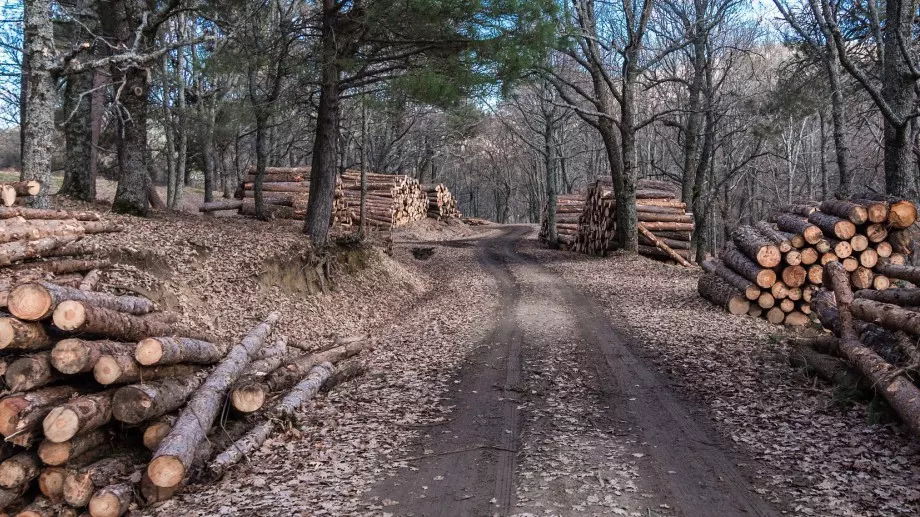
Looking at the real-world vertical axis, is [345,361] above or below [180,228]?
below

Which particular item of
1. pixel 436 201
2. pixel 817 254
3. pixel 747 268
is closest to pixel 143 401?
pixel 747 268

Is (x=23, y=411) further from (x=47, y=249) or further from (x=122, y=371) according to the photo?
(x=47, y=249)

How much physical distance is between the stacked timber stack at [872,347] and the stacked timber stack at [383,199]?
68.4ft

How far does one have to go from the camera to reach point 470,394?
712 cm

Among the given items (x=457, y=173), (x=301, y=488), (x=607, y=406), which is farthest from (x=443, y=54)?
(x=457, y=173)

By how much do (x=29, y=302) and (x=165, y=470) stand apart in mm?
1626

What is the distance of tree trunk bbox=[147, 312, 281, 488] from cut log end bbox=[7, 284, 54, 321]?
1.33 m

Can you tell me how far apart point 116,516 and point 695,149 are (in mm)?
20941

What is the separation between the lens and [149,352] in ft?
16.3

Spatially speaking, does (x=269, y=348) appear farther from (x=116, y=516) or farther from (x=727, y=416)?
(x=727, y=416)

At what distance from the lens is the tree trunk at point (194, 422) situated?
4.43m

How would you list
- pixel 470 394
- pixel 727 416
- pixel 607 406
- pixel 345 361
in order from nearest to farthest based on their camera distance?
pixel 727 416
pixel 607 406
pixel 470 394
pixel 345 361

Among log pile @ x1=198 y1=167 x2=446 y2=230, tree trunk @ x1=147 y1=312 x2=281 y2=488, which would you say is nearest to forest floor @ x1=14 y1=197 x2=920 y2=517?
tree trunk @ x1=147 y1=312 x2=281 y2=488

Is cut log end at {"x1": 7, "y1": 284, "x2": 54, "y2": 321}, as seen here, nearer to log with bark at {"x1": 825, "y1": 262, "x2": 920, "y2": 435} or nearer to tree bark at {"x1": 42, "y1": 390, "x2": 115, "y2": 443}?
tree bark at {"x1": 42, "y1": 390, "x2": 115, "y2": 443}
